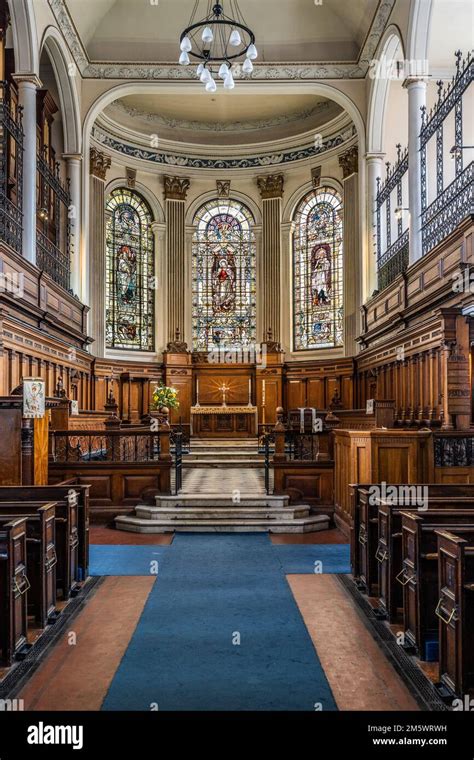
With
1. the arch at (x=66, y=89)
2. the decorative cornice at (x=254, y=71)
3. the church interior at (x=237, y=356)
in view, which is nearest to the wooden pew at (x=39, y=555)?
the church interior at (x=237, y=356)

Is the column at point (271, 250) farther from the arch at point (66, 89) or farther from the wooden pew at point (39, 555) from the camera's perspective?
the wooden pew at point (39, 555)

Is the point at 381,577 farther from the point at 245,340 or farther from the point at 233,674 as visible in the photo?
the point at 245,340

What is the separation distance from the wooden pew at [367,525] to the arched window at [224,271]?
1393 centimetres

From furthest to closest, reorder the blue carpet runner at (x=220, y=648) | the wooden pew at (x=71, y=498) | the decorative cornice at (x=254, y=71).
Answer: the decorative cornice at (x=254, y=71) < the wooden pew at (x=71, y=498) < the blue carpet runner at (x=220, y=648)

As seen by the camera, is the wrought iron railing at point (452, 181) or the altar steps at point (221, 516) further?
the wrought iron railing at point (452, 181)

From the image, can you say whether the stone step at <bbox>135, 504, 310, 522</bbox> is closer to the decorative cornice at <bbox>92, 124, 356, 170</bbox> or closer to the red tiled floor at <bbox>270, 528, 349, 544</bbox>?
the red tiled floor at <bbox>270, 528, 349, 544</bbox>

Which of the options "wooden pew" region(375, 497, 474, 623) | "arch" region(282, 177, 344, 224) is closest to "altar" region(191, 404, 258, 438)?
"arch" region(282, 177, 344, 224)

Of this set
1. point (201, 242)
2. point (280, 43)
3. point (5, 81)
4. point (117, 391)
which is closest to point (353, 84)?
point (280, 43)

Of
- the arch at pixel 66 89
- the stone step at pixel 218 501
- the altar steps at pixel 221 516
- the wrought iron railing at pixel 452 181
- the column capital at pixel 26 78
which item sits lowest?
the altar steps at pixel 221 516

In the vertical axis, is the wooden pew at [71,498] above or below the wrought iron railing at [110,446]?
below

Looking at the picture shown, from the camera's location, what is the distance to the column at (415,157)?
11531 millimetres

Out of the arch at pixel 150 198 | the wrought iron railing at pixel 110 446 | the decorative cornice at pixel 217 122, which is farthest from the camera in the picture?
the arch at pixel 150 198

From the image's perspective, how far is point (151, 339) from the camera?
1941 centimetres
